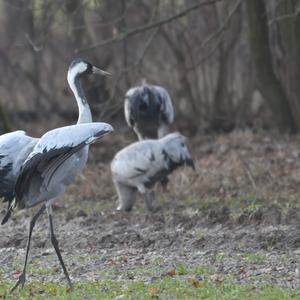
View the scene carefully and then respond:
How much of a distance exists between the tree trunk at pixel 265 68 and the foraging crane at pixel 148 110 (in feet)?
5.84

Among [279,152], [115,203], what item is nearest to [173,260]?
[115,203]

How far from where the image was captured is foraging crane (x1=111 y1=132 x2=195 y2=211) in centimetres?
1210

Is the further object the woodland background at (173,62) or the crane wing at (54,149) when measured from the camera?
the woodland background at (173,62)

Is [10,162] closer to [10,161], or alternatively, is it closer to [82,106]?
[10,161]

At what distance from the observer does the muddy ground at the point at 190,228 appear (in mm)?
8930

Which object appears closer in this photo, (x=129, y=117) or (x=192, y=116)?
(x=129, y=117)

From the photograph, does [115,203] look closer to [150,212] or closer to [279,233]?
[150,212]

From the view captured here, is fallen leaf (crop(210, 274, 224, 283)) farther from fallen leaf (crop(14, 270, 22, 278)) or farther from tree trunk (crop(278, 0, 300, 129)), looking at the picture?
tree trunk (crop(278, 0, 300, 129))

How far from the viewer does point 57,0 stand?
47.9 feet

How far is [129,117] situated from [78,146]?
213 inches

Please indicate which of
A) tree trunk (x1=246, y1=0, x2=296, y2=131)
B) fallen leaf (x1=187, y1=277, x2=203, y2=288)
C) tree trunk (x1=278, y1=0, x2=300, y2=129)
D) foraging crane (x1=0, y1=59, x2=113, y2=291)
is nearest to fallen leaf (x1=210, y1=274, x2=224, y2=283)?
fallen leaf (x1=187, y1=277, x2=203, y2=288)

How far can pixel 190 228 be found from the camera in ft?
35.6

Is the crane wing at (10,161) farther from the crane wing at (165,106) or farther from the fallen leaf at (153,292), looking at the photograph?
the crane wing at (165,106)

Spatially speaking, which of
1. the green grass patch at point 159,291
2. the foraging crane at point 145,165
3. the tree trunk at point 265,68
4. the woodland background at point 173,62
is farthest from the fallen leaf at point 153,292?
the tree trunk at point 265,68
